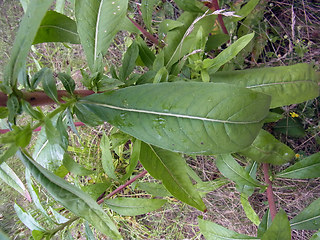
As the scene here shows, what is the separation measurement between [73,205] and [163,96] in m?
0.41

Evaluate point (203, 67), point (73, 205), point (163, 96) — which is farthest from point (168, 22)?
point (73, 205)

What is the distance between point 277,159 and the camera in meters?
1.43

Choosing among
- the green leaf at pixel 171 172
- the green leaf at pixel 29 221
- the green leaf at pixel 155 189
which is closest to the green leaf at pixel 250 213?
the green leaf at pixel 155 189

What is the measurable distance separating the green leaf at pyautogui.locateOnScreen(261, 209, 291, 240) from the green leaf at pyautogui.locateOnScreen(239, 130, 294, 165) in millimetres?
487

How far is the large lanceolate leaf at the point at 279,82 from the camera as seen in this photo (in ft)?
4.15

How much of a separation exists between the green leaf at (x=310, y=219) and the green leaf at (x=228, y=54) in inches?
32.5

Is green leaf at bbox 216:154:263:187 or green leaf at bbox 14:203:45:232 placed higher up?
green leaf at bbox 14:203:45:232

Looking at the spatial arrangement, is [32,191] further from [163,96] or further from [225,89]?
[225,89]

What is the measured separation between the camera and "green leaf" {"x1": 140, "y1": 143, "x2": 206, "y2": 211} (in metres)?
1.12

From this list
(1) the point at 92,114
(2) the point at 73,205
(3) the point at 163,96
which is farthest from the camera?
(1) the point at 92,114

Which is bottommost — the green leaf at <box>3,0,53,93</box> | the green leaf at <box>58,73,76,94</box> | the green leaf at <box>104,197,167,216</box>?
the green leaf at <box>104,197,167,216</box>

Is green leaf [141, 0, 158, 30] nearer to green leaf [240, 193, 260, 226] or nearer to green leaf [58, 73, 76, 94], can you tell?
green leaf [58, 73, 76, 94]

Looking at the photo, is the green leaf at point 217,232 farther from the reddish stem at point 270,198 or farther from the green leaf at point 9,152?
the green leaf at point 9,152

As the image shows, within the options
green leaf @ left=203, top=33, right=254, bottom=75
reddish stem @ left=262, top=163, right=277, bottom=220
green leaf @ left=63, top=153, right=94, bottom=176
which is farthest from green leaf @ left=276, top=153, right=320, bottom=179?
green leaf @ left=63, top=153, right=94, bottom=176
